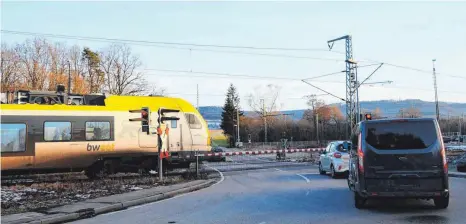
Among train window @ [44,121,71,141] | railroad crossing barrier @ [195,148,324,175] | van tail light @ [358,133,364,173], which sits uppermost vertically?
Result: train window @ [44,121,71,141]

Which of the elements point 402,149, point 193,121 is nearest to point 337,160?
point 193,121

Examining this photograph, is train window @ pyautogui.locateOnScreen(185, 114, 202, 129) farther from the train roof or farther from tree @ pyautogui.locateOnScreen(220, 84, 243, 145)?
tree @ pyautogui.locateOnScreen(220, 84, 243, 145)

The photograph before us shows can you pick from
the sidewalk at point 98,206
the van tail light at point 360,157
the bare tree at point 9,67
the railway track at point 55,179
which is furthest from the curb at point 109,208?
the bare tree at point 9,67

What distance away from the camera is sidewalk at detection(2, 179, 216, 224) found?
412 inches

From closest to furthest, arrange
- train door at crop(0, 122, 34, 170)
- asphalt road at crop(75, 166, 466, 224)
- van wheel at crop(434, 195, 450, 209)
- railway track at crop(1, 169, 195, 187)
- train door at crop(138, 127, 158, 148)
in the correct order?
asphalt road at crop(75, 166, 466, 224) < van wheel at crop(434, 195, 450, 209) < train door at crop(0, 122, 34, 170) < railway track at crop(1, 169, 195, 187) < train door at crop(138, 127, 158, 148)

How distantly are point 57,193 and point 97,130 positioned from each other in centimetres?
590

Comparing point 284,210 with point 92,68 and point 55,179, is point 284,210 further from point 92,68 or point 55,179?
point 92,68

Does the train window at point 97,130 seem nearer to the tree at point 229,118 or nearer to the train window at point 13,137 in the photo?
the train window at point 13,137

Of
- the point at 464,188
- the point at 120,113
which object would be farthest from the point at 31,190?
the point at 464,188

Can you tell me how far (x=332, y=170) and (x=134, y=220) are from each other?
477 inches

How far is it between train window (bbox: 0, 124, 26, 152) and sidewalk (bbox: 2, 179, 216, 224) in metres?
6.26

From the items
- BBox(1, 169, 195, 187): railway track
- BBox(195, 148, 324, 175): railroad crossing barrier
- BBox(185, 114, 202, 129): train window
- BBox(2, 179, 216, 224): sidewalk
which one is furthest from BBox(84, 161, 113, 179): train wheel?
BBox(2, 179, 216, 224): sidewalk

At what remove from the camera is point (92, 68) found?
60781mm

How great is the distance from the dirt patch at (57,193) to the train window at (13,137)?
2573 mm
